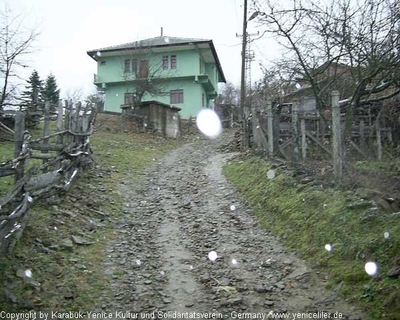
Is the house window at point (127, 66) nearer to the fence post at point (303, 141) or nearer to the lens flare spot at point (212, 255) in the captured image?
the fence post at point (303, 141)

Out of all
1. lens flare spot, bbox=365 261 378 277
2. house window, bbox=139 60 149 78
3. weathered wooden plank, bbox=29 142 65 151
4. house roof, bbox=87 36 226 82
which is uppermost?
house roof, bbox=87 36 226 82

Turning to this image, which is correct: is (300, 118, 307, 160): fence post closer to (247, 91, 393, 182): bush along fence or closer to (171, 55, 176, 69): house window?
(247, 91, 393, 182): bush along fence

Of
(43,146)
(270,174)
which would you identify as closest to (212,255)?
(270,174)

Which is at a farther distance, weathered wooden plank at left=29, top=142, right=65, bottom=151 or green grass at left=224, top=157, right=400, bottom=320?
weathered wooden plank at left=29, top=142, right=65, bottom=151

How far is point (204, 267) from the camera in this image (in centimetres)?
564

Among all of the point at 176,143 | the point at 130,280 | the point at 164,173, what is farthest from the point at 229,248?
the point at 176,143

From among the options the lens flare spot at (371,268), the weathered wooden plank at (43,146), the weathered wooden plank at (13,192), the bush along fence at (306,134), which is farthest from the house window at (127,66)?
the lens flare spot at (371,268)

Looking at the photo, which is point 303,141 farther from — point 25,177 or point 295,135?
point 25,177

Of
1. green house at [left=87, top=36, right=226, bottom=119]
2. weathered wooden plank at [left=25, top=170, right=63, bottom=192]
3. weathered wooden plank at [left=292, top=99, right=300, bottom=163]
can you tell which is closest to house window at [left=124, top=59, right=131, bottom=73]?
green house at [left=87, top=36, right=226, bottom=119]

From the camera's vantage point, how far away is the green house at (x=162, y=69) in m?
32.4

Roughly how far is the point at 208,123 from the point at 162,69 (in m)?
6.39

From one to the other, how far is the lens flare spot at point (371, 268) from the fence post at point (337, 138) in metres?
2.64

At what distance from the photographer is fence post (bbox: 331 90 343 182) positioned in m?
6.94

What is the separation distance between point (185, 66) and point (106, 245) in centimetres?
2903
